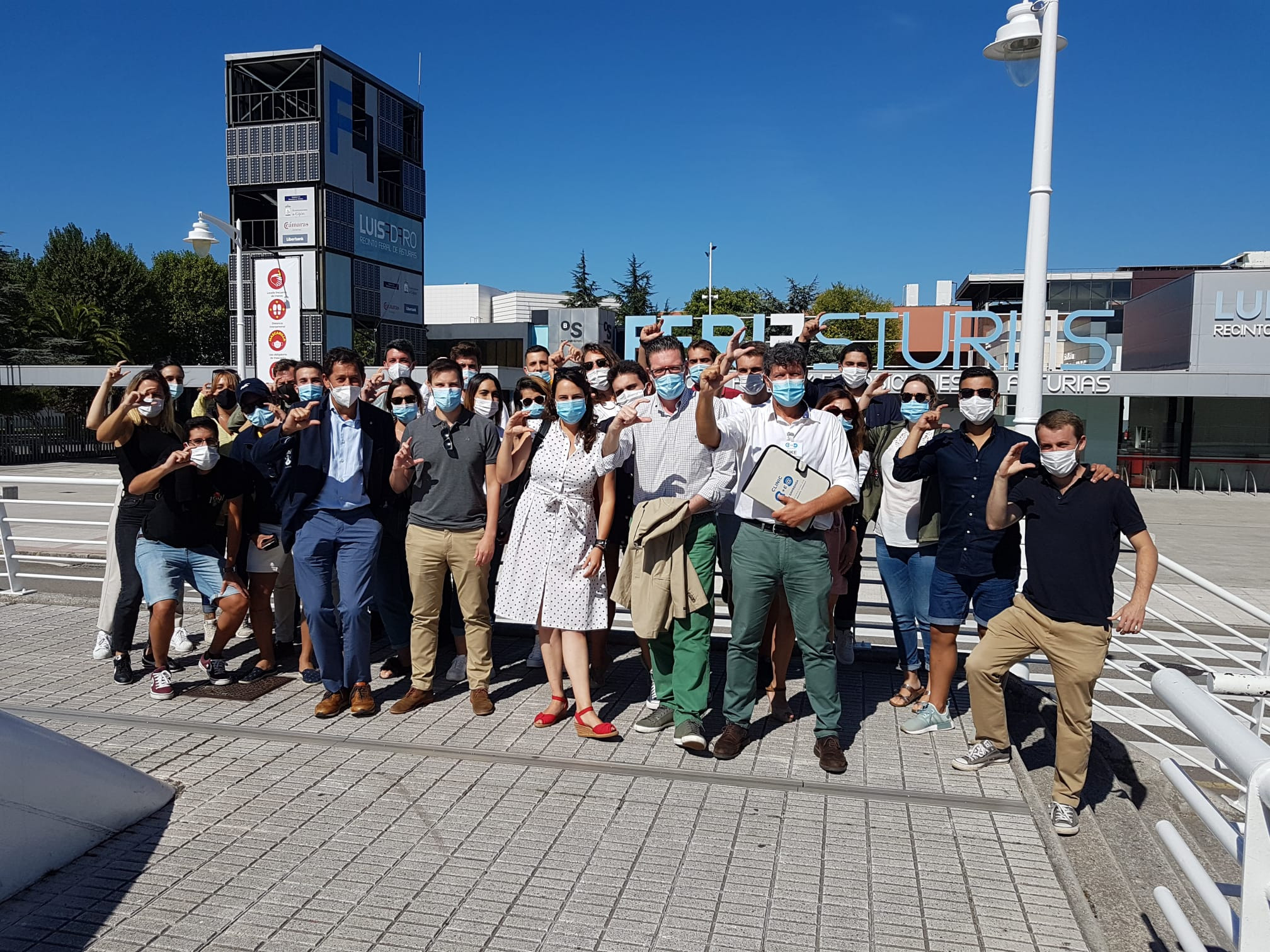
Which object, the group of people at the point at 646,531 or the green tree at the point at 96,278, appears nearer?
the group of people at the point at 646,531

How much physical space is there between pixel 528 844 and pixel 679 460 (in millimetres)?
2085

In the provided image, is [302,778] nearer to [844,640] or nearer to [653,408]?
[653,408]

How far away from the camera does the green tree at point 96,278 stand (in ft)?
161

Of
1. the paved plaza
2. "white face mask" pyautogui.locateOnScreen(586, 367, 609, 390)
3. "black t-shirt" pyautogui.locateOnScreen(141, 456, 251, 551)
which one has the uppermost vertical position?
"white face mask" pyautogui.locateOnScreen(586, 367, 609, 390)

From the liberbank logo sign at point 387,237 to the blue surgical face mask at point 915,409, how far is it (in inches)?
1306

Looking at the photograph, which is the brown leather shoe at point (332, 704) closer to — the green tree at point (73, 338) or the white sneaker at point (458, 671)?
the white sneaker at point (458, 671)

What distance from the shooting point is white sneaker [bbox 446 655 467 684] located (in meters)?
5.91

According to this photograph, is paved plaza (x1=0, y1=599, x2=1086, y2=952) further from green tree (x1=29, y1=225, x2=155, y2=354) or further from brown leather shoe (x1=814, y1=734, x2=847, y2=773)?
green tree (x1=29, y1=225, x2=155, y2=354)

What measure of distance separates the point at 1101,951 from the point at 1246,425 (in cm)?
2939

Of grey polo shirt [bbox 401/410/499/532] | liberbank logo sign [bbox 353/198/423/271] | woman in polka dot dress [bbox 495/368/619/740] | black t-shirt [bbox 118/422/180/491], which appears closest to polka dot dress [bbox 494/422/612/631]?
woman in polka dot dress [bbox 495/368/619/740]

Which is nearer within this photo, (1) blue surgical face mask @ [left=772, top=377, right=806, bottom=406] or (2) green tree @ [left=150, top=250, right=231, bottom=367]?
(1) blue surgical face mask @ [left=772, top=377, right=806, bottom=406]

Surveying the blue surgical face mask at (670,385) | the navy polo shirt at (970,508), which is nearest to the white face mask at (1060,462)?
the navy polo shirt at (970,508)

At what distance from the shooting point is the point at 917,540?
5.53 meters

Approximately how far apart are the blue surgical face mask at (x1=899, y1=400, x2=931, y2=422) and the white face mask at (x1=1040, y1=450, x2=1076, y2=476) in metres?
1.31
